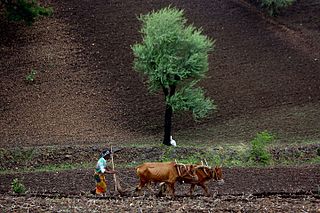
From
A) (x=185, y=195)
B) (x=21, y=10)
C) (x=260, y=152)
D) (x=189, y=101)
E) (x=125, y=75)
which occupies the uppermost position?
(x=21, y=10)

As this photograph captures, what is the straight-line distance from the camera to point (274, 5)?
156 feet

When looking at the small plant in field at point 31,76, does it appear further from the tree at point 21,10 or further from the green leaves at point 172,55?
the green leaves at point 172,55

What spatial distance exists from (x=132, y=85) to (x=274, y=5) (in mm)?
17453

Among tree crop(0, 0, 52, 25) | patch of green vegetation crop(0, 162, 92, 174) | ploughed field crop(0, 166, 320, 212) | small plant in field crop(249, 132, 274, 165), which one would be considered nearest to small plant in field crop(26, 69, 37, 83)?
tree crop(0, 0, 52, 25)

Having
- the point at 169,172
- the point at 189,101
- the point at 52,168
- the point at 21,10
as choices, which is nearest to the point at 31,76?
the point at 21,10

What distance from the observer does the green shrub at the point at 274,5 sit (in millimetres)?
46750

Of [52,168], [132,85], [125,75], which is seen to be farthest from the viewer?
[125,75]

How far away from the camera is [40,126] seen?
104 ft

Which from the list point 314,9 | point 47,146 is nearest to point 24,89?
point 47,146

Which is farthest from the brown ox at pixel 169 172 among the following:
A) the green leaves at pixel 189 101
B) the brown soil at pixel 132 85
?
the green leaves at pixel 189 101

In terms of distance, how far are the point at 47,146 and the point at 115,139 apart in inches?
157

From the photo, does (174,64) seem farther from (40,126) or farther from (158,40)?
(40,126)

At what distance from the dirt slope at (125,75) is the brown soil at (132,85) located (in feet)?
0.23

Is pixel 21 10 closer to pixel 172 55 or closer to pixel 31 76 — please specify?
pixel 31 76
